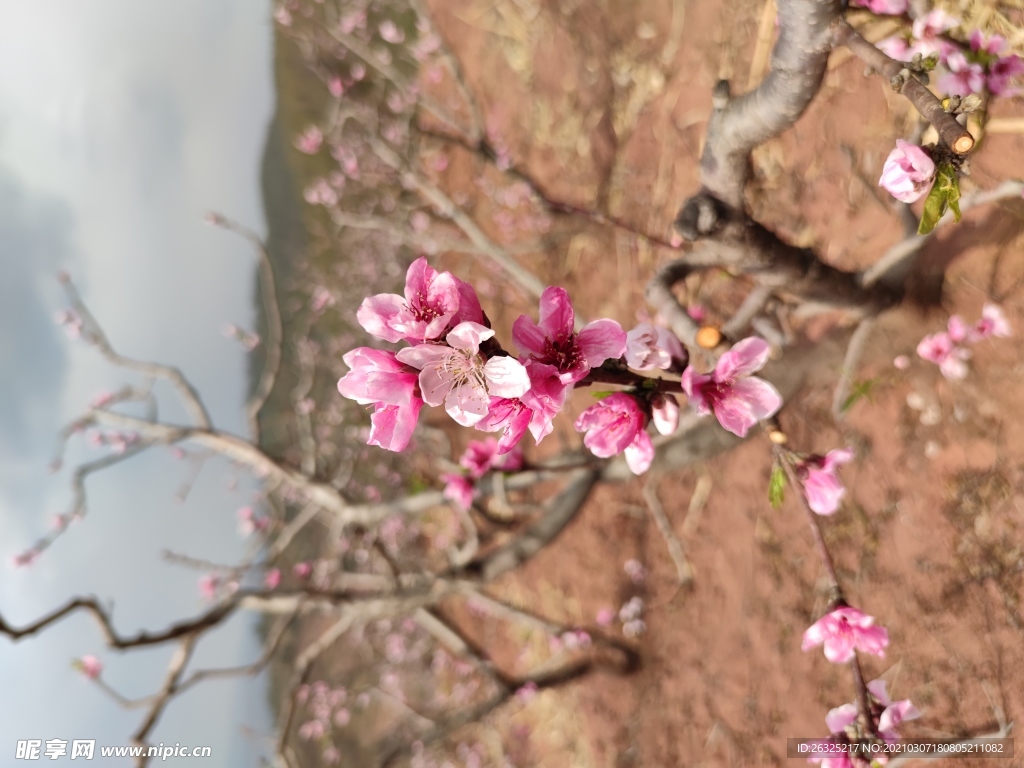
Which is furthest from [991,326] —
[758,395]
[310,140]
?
[310,140]

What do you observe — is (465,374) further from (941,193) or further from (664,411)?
(941,193)

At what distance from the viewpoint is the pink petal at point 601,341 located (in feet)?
2.59

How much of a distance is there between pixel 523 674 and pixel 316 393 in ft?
12.3

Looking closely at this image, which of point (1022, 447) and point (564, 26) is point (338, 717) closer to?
point (1022, 447)

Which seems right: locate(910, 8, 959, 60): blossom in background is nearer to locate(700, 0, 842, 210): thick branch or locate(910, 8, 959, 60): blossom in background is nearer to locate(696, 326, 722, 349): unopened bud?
locate(700, 0, 842, 210): thick branch

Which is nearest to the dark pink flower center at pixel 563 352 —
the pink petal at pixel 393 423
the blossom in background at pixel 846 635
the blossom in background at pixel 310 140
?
the pink petal at pixel 393 423

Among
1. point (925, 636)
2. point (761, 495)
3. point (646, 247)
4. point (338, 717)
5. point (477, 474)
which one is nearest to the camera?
point (477, 474)

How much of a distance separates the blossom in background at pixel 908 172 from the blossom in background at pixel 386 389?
0.78 m

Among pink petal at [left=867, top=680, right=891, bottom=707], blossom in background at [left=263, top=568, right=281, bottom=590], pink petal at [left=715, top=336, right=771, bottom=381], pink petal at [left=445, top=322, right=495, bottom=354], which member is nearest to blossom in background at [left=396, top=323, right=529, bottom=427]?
pink petal at [left=445, top=322, right=495, bottom=354]

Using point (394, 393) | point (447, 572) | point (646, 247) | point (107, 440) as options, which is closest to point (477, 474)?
point (394, 393)

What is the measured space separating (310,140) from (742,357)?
5.85 meters

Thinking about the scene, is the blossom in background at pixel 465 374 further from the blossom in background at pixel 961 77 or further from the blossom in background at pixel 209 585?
the blossom in background at pixel 209 585

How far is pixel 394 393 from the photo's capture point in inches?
30.1

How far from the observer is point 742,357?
941mm
